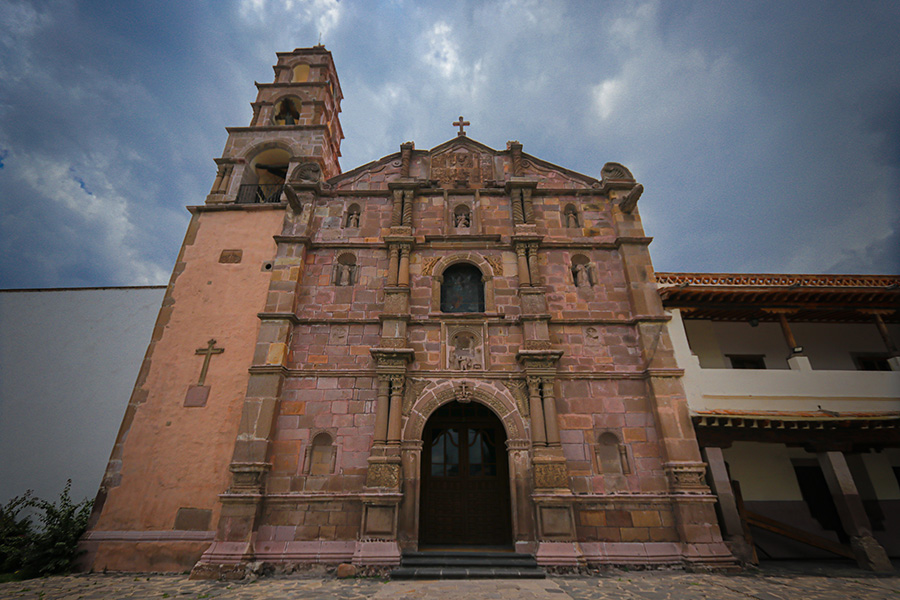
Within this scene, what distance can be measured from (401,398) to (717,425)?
23.2ft

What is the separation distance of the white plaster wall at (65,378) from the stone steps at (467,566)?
8.77 m

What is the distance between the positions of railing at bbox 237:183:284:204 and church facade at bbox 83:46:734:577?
42 cm

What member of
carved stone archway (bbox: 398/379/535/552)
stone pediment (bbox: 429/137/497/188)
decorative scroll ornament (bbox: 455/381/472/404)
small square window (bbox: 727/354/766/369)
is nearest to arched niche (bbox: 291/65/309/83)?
stone pediment (bbox: 429/137/497/188)

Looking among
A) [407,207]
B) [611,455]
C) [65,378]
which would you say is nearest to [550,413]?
[611,455]

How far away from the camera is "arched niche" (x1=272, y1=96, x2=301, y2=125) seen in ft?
49.4

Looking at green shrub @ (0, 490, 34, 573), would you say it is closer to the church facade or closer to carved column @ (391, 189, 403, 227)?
the church facade

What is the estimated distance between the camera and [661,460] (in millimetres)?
8883

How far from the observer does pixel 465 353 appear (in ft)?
32.5

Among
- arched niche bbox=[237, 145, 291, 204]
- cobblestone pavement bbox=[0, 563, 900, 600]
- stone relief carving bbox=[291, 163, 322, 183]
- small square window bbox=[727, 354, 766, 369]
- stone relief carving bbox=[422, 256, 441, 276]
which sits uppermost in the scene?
arched niche bbox=[237, 145, 291, 204]

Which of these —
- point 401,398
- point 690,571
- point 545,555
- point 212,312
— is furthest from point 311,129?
point 690,571

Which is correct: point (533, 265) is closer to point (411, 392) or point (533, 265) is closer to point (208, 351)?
point (411, 392)

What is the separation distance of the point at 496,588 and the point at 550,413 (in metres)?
3.52

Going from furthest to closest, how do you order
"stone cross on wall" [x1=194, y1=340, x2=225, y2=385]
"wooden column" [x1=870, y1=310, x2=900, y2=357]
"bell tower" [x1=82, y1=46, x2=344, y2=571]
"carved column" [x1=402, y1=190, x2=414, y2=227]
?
"carved column" [x1=402, y1=190, x2=414, y2=227], "wooden column" [x1=870, y1=310, x2=900, y2=357], "stone cross on wall" [x1=194, y1=340, x2=225, y2=385], "bell tower" [x1=82, y1=46, x2=344, y2=571]

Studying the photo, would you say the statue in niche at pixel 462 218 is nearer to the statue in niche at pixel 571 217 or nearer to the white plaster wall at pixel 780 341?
the statue in niche at pixel 571 217
